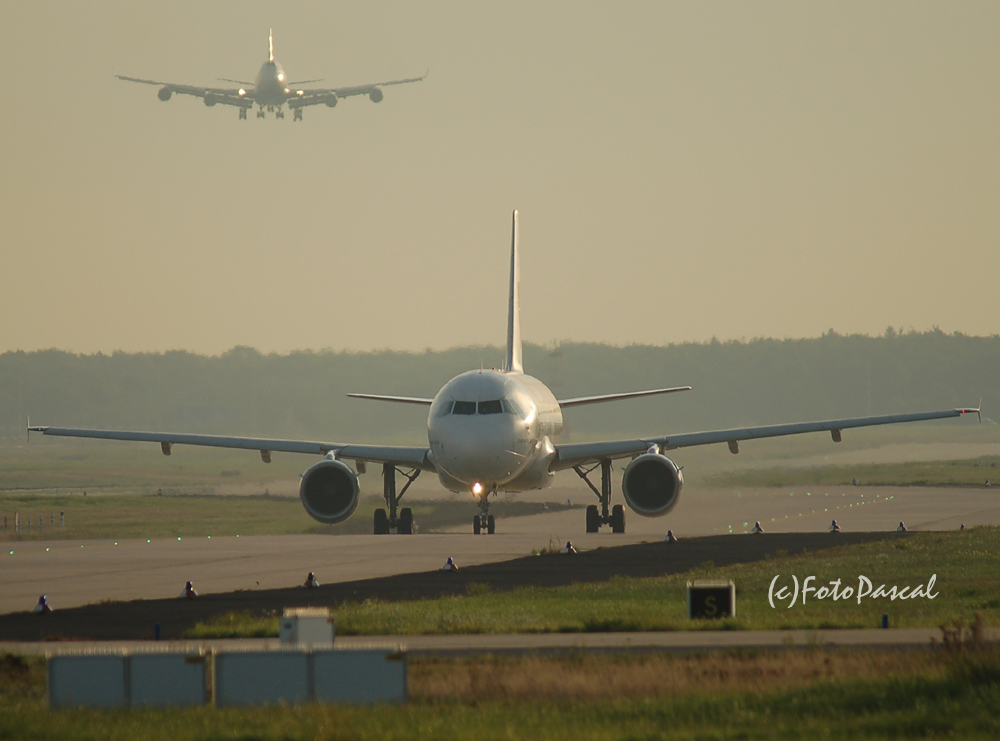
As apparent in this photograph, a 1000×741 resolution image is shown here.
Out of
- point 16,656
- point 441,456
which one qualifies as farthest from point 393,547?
point 16,656

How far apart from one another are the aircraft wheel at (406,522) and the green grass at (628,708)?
28317 millimetres

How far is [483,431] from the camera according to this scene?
4038cm

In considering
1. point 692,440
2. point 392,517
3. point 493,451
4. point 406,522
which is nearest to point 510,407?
point 493,451

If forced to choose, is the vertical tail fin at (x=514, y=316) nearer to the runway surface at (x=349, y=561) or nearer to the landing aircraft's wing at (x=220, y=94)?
the runway surface at (x=349, y=561)

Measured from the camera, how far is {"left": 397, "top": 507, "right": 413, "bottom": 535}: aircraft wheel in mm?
44688

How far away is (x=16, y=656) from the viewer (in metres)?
17.7

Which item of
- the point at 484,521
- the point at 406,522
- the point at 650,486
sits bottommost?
the point at 484,521

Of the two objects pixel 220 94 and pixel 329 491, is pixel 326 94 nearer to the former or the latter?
pixel 220 94

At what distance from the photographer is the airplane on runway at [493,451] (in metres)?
40.9

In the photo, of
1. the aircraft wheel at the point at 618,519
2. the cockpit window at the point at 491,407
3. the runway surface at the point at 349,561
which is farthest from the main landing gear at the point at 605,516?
the cockpit window at the point at 491,407

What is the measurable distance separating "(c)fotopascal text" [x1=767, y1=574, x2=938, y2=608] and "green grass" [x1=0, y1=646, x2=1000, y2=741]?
7.75 metres

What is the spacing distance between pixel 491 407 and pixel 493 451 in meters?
1.25

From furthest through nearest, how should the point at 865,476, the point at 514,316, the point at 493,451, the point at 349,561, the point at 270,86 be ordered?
the point at 270,86 < the point at 865,476 < the point at 514,316 < the point at 493,451 < the point at 349,561

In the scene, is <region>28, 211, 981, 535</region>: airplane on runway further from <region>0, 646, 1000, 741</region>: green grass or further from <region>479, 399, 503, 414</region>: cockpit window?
<region>0, 646, 1000, 741</region>: green grass
